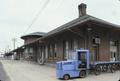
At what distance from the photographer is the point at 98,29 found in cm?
2398

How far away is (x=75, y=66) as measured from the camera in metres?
17.7

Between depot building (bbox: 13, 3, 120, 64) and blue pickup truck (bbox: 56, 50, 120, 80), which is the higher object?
depot building (bbox: 13, 3, 120, 64)

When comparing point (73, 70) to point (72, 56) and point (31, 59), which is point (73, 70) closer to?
point (72, 56)

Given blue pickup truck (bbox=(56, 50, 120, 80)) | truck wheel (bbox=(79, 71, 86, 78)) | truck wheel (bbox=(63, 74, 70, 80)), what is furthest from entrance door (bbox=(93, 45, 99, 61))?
truck wheel (bbox=(63, 74, 70, 80))

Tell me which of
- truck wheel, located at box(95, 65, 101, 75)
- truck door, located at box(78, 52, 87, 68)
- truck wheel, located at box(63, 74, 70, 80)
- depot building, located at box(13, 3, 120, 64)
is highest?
depot building, located at box(13, 3, 120, 64)

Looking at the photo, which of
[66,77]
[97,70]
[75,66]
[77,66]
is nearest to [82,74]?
[77,66]

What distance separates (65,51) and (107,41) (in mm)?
6318

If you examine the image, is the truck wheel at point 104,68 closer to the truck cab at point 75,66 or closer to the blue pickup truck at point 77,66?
the blue pickup truck at point 77,66

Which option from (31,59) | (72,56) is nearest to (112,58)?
(72,56)

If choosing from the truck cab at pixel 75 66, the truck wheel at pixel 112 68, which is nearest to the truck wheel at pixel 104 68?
the truck wheel at pixel 112 68

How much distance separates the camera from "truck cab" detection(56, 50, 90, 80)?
17.3 m

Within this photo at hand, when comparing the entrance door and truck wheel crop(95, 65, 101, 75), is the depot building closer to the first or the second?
the entrance door

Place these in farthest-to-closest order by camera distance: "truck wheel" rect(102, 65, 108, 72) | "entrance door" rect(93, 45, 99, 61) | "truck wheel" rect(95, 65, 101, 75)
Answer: "entrance door" rect(93, 45, 99, 61) → "truck wheel" rect(102, 65, 108, 72) → "truck wheel" rect(95, 65, 101, 75)

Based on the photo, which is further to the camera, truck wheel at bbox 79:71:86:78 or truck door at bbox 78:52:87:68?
truck door at bbox 78:52:87:68
